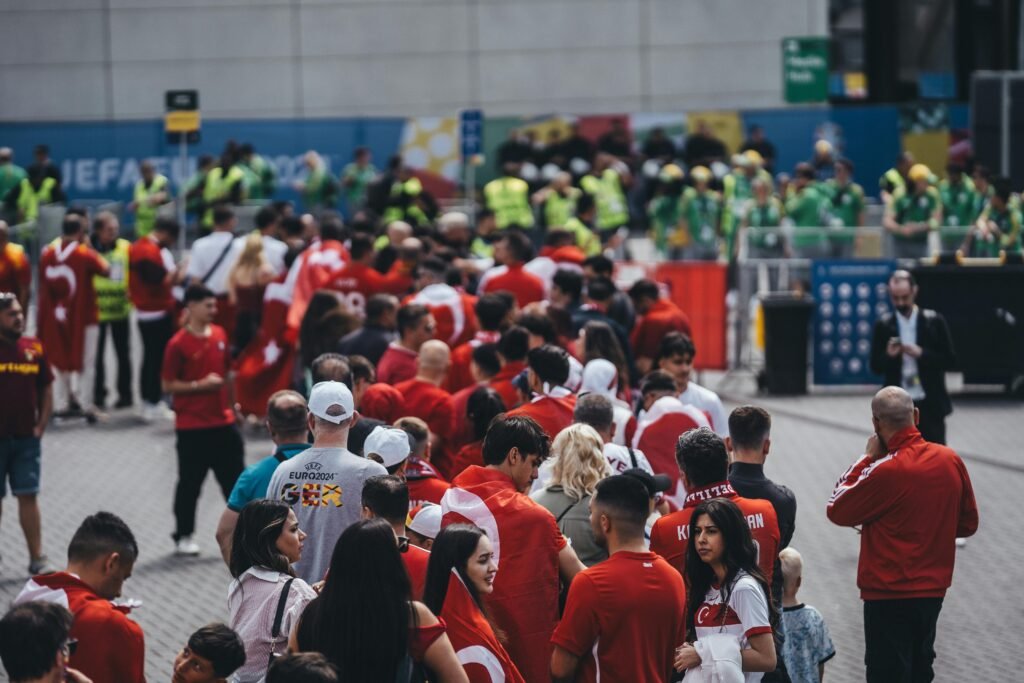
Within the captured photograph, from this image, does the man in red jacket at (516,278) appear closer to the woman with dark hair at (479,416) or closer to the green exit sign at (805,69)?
the woman with dark hair at (479,416)

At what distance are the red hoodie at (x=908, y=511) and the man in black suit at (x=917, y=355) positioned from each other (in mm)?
4172

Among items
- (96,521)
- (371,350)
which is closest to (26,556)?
(371,350)

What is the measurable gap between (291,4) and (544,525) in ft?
101

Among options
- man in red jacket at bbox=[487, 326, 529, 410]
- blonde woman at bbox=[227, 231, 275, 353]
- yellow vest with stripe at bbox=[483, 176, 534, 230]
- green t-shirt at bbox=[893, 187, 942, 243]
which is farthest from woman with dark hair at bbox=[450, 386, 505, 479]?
yellow vest with stripe at bbox=[483, 176, 534, 230]

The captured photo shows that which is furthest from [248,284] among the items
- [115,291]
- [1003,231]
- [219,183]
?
[219,183]

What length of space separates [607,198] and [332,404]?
19.3 meters

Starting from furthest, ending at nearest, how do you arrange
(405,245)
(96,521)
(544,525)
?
(405,245) → (544,525) → (96,521)

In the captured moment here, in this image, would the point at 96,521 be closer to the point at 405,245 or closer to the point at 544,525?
the point at 544,525

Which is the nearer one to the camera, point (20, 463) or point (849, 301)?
point (20, 463)

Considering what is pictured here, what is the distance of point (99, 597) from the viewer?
231 inches

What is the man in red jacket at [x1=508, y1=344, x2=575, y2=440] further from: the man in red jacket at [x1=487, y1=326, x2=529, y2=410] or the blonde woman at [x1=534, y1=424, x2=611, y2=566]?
the blonde woman at [x1=534, y1=424, x2=611, y2=566]

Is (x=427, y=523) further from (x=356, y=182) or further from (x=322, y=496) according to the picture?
(x=356, y=182)

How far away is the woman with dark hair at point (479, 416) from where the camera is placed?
8.76 m

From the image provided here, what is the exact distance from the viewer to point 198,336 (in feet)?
37.9
